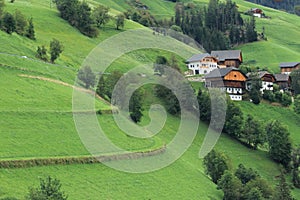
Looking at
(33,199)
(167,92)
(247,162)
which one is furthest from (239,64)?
(33,199)

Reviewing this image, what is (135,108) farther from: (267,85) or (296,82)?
(296,82)

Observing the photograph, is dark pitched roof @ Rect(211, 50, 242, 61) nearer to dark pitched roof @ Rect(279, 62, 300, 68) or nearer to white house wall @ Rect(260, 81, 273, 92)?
dark pitched roof @ Rect(279, 62, 300, 68)

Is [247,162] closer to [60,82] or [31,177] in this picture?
[60,82]

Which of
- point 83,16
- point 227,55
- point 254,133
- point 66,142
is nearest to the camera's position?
point 66,142

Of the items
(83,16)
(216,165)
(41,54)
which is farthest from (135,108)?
(83,16)

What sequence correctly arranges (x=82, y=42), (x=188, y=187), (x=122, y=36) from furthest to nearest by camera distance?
1. (x=122, y=36)
2. (x=82, y=42)
3. (x=188, y=187)

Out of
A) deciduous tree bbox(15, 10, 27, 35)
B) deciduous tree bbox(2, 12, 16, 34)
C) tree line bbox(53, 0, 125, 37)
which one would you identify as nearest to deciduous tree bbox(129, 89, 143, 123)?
deciduous tree bbox(2, 12, 16, 34)
